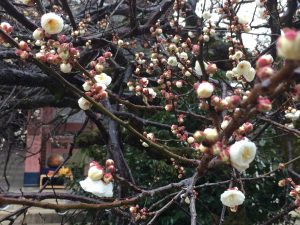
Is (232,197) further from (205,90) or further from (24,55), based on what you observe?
(24,55)

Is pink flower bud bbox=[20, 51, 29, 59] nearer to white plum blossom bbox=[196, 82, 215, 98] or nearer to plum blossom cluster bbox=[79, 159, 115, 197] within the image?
plum blossom cluster bbox=[79, 159, 115, 197]

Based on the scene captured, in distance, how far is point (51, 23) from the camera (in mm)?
1172

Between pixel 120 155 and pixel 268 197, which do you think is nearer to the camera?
pixel 120 155

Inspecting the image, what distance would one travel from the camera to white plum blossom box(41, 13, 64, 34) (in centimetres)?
116

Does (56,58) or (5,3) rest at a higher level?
(5,3)

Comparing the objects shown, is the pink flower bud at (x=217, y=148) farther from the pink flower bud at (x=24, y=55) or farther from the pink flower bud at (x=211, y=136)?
the pink flower bud at (x=24, y=55)

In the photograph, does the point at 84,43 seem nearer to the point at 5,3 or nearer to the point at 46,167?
the point at 5,3

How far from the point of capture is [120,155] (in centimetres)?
265

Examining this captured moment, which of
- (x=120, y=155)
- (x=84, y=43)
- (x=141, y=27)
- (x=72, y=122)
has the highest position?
(x=72, y=122)

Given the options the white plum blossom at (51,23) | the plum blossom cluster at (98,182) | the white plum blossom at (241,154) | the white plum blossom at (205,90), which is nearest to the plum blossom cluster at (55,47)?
the white plum blossom at (51,23)

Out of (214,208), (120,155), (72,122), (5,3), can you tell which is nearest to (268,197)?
(214,208)

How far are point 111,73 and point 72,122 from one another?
6222 millimetres

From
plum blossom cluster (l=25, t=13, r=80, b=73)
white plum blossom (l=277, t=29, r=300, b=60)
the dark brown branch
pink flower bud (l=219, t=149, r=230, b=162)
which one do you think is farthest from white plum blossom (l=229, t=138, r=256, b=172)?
the dark brown branch

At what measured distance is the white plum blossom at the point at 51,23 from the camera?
1162 mm
